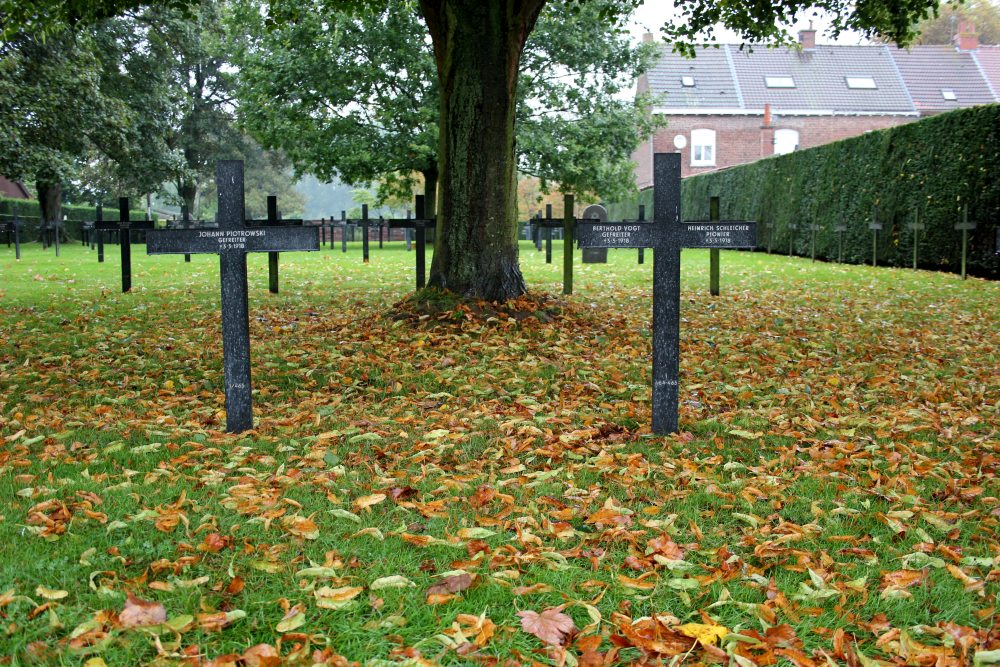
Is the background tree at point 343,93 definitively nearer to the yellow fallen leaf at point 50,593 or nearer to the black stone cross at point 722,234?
the black stone cross at point 722,234

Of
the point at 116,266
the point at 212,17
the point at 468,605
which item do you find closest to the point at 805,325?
the point at 468,605

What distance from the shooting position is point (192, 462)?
4793 mm

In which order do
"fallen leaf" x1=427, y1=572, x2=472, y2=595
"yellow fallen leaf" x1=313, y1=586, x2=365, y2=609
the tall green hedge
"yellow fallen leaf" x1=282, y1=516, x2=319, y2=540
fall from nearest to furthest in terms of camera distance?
"yellow fallen leaf" x1=313, y1=586, x2=365, y2=609 → "fallen leaf" x1=427, y1=572, x2=472, y2=595 → "yellow fallen leaf" x1=282, y1=516, x2=319, y2=540 → the tall green hedge

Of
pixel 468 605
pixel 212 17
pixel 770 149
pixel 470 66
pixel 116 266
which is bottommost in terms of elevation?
pixel 468 605

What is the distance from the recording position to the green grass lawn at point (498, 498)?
2.86 m

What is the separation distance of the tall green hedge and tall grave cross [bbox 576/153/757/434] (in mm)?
12714

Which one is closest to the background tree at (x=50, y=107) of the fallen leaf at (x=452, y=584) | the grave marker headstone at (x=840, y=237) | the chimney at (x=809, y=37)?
the grave marker headstone at (x=840, y=237)

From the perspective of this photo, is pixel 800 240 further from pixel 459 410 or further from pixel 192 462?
pixel 192 462

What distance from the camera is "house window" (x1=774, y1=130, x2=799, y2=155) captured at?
43625 millimetres

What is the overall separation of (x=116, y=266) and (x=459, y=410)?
1583cm

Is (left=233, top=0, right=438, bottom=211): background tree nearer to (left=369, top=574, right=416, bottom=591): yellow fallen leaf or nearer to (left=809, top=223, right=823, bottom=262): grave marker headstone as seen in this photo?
(left=809, top=223, right=823, bottom=262): grave marker headstone

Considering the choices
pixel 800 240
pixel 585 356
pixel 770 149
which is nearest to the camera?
pixel 585 356

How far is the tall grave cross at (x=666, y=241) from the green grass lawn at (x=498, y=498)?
409 mm

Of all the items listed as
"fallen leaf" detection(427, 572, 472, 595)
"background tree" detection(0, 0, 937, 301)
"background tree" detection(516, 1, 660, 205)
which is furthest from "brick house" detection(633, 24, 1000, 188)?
"fallen leaf" detection(427, 572, 472, 595)
